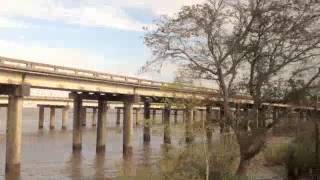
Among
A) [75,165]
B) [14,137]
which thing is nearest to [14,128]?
[14,137]

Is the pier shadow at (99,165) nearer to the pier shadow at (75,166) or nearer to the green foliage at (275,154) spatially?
the pier shadow at (75,166)

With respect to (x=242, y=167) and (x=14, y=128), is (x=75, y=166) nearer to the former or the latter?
(x=14, y=128)

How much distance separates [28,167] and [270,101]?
20062 millimetres

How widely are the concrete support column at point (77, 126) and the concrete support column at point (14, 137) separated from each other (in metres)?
15.8

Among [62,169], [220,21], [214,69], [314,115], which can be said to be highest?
[220,21]

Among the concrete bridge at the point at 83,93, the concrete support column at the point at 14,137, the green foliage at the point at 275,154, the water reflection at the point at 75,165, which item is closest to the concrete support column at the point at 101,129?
the concrete bridge at the point at 83,93

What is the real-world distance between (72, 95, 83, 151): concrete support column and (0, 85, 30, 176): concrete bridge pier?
15.0m

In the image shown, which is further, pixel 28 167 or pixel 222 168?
pixel 28 167

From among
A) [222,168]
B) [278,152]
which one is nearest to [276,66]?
[222,168]

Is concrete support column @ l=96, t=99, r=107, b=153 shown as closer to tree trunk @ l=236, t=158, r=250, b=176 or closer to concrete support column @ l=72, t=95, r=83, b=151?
concrete support column @ l=72, t=95, r=83, b=151

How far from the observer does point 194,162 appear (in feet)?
67.0

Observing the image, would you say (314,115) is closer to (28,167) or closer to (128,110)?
(28,167)

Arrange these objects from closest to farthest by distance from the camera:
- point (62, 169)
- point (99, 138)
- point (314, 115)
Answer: point (314, 115) → point (62, 169) → point (99, 138)

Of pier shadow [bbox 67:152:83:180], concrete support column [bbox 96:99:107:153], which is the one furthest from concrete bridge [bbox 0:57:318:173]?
pier shadow [bbox 67:152:83:180]
